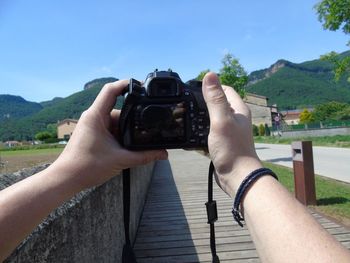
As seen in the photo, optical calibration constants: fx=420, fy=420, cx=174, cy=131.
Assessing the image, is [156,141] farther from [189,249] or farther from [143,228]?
[143,228]

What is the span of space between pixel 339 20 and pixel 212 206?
16192mm

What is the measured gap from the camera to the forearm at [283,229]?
999mm

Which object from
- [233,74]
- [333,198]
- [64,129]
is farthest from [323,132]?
[64,129]

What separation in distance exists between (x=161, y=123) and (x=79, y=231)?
38.3 inches

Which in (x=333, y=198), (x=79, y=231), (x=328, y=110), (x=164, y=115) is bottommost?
(x=333, y=198)

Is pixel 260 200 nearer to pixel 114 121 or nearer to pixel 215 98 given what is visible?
pixel 215 98

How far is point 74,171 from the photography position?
1.27 metres

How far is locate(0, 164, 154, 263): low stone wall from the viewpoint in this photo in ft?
4.96

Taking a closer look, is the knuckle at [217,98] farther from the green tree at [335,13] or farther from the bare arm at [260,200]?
the green tree at [335,13]

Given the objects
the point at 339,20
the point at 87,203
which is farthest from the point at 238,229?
the point at 339,20

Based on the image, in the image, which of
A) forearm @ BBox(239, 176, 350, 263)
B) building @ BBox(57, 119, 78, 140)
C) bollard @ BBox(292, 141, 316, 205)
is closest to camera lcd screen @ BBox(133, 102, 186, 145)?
forearm @ BBox(239, 176, 350, 263)

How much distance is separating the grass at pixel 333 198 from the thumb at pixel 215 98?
4.95 meters

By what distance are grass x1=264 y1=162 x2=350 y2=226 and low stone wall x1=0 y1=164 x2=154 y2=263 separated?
3559 millimetres

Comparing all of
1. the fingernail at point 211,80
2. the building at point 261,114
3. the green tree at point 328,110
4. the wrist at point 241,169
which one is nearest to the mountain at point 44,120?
the building at point 261,114
